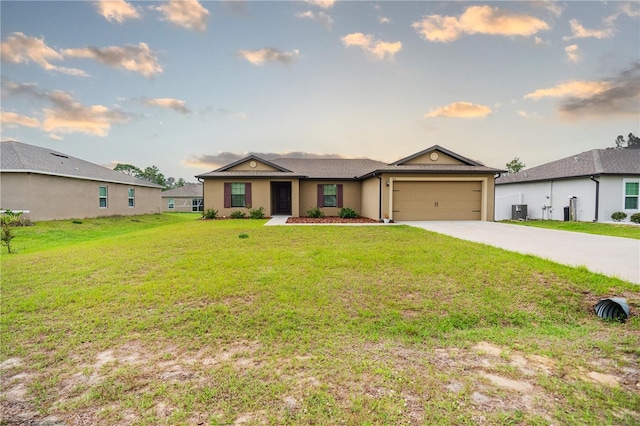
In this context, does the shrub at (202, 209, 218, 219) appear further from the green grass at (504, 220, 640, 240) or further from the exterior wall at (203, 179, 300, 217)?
the green grass at (504, 220, 640, 240)

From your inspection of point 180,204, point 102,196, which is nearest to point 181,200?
point 180,204

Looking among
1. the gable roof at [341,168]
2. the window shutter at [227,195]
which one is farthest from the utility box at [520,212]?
the window shutter at [227,195]

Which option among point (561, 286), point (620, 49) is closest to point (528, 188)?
point (620, 49)

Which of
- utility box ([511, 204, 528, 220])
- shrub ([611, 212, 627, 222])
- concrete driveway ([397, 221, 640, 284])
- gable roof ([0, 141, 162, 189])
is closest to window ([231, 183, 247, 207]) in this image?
gable roof ([0, 141, 162, 189])

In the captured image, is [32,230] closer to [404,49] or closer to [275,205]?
[275,205]

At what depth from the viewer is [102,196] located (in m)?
20.6

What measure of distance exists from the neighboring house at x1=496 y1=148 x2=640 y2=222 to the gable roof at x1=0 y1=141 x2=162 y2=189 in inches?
1096

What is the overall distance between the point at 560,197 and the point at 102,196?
29469 millimetres

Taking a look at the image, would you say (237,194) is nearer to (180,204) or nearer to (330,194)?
(330,194)

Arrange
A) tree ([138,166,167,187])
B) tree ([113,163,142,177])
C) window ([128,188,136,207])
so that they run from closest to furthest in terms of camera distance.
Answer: window ([128,188,136,207]), tree ([138,166,167,187]), tree ([113,163,142,177])

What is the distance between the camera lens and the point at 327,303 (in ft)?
13.8

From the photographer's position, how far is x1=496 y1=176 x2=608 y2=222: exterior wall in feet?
52.2

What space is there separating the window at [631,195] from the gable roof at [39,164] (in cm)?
3074

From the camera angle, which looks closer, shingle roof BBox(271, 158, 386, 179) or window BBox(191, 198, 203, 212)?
shingle roof BBox(271, 158, 386, 179)
